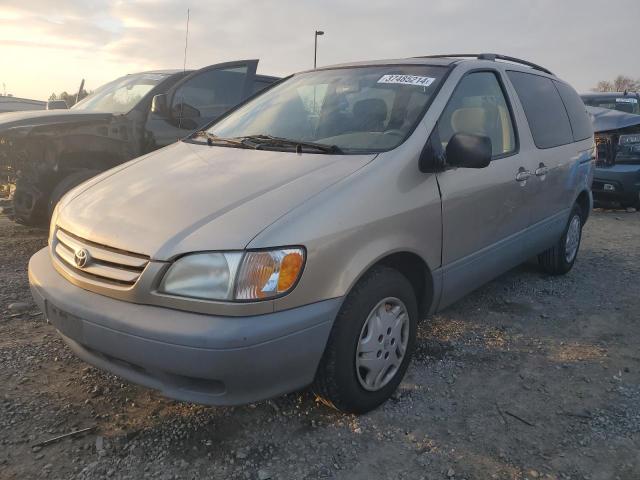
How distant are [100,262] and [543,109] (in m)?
3.29

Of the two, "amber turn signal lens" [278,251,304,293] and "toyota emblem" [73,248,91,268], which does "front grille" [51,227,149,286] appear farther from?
"amber turn signal lens" [278,251,304,293]

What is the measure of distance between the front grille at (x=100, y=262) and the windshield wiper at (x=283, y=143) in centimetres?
101

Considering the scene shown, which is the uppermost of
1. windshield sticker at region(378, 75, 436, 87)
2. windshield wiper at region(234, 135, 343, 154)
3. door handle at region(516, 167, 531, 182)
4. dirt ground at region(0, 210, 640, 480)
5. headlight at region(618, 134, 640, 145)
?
windshield sticker at region(378, 75, 436, 87)

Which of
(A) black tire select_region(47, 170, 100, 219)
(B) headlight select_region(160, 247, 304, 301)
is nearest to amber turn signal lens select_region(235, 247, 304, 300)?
(B) headlight select_region(160, 247, 304, 301)

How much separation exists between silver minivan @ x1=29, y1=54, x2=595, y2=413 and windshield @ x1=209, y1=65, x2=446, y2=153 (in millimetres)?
13

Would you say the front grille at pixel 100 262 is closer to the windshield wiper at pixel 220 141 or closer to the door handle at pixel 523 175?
the windshield wiper at pixel 220 141

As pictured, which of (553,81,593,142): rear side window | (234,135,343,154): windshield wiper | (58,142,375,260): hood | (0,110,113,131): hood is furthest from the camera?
(0,110,113,131): hood

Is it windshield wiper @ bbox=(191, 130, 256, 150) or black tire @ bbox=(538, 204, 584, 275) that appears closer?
windshield wiper @ bbox=(191, 130, 256, 150)

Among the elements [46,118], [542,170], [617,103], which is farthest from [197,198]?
[617,103]

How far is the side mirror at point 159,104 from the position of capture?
506 centimetres

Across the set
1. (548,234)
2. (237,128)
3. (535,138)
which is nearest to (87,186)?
(237,128)

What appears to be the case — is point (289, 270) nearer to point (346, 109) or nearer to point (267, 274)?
point (267, 274)

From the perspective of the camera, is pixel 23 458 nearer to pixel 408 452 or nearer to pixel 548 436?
pixel 408 452

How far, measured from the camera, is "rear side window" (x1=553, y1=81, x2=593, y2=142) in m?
4.40
